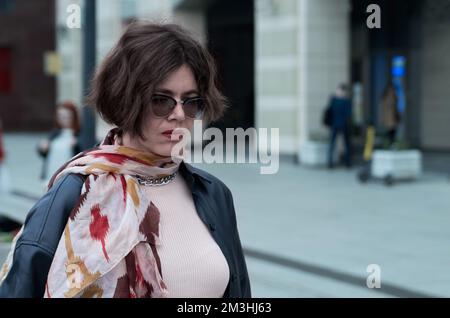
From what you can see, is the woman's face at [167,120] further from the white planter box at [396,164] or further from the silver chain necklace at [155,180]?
the white planter box at [396,164]

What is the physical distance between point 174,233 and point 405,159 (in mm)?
12808

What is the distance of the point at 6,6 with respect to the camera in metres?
36.8

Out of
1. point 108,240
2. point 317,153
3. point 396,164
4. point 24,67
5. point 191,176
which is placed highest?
point 191,176

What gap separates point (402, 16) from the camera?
20562mm

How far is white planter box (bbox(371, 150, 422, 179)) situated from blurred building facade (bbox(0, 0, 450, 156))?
3544 millimetres

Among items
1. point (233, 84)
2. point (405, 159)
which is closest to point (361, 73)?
point (233, 84)

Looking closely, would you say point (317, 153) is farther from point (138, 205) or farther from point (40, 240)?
point (40, 240)

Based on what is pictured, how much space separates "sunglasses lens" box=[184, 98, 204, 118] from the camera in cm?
232

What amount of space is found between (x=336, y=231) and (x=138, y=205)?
26.1 ft

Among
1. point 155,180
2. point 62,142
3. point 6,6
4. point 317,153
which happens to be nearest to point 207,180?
point 155,180

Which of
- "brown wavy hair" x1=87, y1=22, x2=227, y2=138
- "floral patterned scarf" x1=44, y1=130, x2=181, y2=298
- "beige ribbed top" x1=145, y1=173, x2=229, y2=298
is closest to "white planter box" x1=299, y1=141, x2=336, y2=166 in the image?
"beige ribbed top" x1=145, y1=173, x2=229, y2=298

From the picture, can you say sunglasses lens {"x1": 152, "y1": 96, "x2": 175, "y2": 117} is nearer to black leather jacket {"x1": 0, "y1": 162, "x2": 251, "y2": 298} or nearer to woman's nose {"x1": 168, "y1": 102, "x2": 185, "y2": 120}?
woman's nose {"x1": 168, "y1": 102, "x2": 185, "y2": 120}

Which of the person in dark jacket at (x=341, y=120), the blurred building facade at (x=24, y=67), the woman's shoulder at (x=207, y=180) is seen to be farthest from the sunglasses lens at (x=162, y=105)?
the blurred building facade at (x=24, y=67)

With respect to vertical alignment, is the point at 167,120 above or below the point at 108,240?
above
